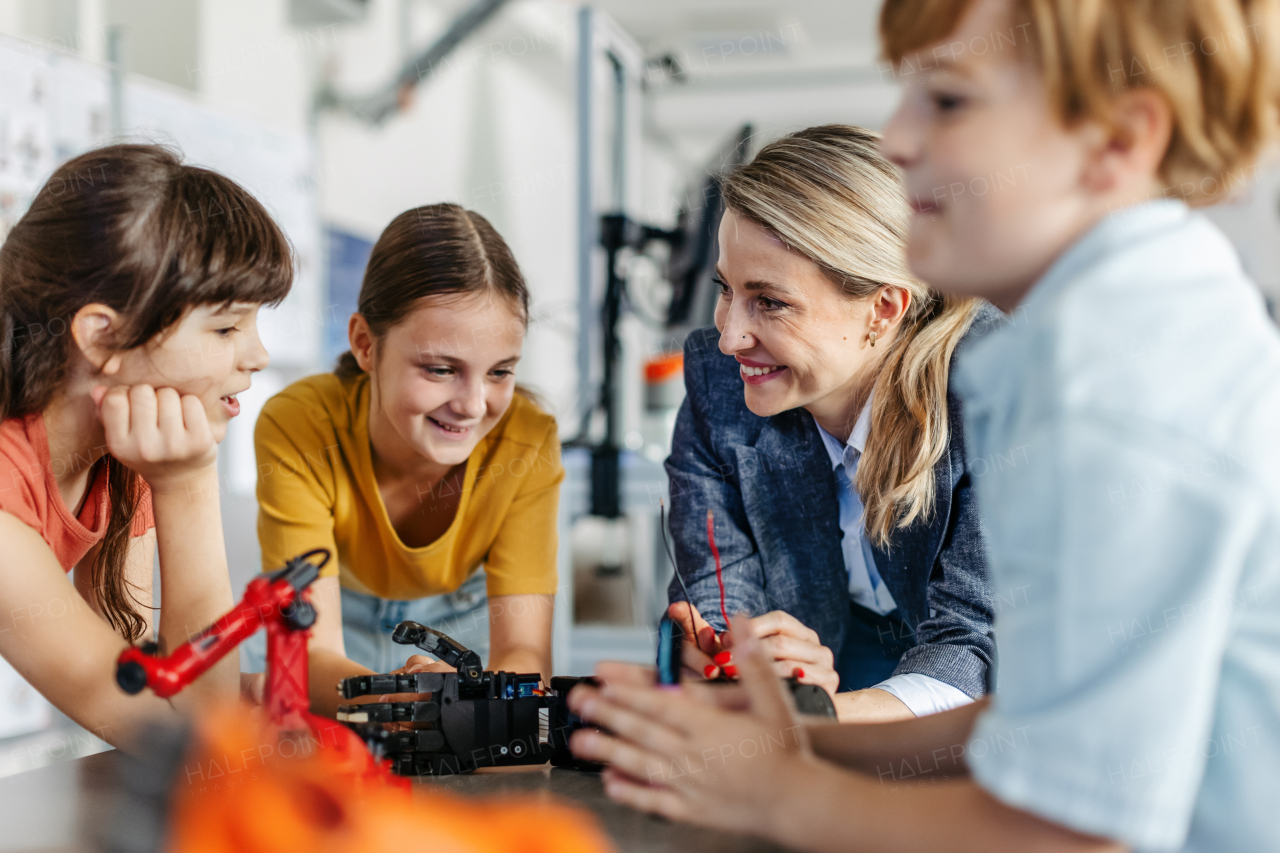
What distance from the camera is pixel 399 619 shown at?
140cm

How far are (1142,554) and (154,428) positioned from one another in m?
0.79

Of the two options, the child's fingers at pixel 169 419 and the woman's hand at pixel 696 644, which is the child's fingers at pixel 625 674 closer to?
the woman's hand at pixel 696 644

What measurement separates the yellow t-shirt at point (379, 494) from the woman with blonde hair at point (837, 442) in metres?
0.21

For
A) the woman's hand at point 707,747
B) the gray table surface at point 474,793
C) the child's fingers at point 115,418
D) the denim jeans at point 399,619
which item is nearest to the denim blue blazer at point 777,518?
the denim jeans at point 399,619

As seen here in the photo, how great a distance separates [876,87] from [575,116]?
181cm

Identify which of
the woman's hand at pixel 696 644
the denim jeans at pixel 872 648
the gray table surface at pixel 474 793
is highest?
the woman's hand at pixel 696 644

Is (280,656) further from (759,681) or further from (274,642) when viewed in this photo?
(759,681)

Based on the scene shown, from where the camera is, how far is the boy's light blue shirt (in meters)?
0.43

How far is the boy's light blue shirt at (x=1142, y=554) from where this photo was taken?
17.1 inches

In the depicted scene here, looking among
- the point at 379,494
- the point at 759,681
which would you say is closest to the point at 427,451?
the point at 379,494

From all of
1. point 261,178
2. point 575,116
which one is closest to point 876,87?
point 575,116

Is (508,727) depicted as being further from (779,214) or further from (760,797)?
(779,214)

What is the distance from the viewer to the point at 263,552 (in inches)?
46.2

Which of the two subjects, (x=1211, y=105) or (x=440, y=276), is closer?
(x=1211, y=105)
